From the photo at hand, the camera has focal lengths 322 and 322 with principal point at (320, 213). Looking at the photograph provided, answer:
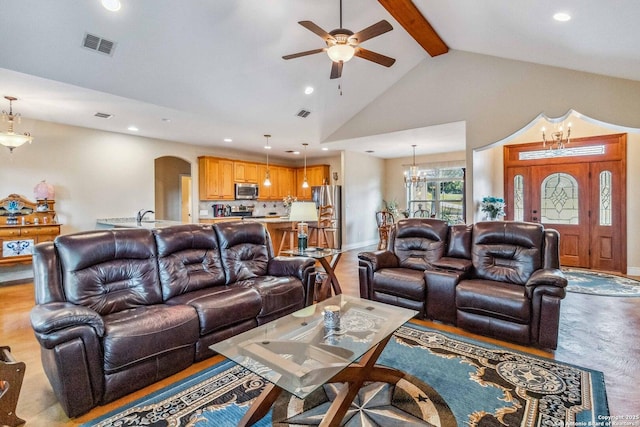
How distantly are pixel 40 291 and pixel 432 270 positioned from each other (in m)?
3.47

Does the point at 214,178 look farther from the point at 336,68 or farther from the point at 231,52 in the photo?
the point at 336,68

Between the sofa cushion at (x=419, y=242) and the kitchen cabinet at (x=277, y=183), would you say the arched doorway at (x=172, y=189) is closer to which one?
the kitchen cabinet at (x=277, y=183)

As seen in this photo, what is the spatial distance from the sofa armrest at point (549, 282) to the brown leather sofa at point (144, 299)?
209 cm

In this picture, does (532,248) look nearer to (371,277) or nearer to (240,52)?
(371,277)

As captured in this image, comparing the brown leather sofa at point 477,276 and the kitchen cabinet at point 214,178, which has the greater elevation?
the kitchen cabinet at point 214,178

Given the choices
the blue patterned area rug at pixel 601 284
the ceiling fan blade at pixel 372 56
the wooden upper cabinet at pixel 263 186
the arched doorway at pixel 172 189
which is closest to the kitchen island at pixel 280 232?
the wooden upper cabinet at pixel 263 186

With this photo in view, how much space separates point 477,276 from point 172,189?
797cm

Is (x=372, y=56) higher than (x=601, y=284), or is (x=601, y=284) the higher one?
(x=372, y=56)

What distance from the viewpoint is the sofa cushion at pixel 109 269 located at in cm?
246

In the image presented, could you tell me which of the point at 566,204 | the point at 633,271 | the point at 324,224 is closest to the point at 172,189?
the point at 324,224

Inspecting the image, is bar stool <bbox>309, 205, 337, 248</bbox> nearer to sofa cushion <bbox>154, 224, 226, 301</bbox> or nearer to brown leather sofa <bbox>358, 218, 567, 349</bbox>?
brown leather sofa <bbox>358, 218, 567, 349</bbox>

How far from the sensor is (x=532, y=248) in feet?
10.8

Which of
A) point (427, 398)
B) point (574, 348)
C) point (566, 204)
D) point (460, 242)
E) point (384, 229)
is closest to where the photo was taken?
point (427, 398)

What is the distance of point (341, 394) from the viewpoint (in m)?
1.79
